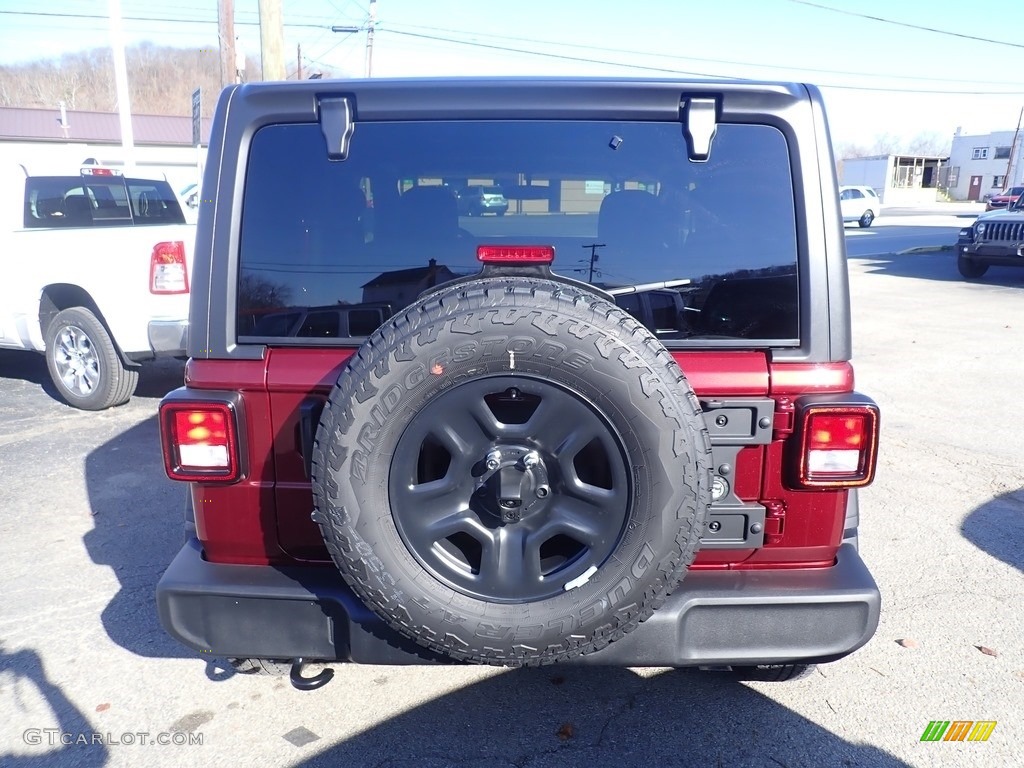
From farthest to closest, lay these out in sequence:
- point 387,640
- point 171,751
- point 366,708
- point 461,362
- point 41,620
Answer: point 41,620
point 366,708
point 171,751
point 387,640
point 461,362

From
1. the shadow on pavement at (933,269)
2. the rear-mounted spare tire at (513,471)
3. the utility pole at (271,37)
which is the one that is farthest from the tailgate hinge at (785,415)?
the shadow on pavement at (933,269)

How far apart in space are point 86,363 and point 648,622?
19.1 feet

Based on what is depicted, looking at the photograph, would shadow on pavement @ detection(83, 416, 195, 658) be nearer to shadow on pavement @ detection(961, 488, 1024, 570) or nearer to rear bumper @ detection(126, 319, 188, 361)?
rear bumper @ detection(126, 319, 188, 361)

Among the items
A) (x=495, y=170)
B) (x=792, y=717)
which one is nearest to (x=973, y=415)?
(x=792, y=717)

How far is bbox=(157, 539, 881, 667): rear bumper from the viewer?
86.4 inches

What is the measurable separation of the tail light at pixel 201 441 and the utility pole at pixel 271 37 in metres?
9.92

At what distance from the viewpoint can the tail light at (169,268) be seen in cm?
564

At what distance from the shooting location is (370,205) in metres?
2.27

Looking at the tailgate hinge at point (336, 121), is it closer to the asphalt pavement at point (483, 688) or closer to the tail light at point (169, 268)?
the asphalt pavement at point (483, 688)

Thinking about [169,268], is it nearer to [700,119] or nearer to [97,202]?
[97,202]

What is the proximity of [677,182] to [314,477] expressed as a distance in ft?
4.33

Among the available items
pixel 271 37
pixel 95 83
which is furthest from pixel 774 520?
pixel 95 83

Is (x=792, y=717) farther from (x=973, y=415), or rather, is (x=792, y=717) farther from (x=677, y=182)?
(x=973, y=415)

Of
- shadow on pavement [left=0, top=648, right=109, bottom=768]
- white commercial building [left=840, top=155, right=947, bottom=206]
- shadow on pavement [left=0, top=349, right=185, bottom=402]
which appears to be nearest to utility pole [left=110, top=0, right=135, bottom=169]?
shadow on pavement [left=0, top=349, right=185, bottom=402]
